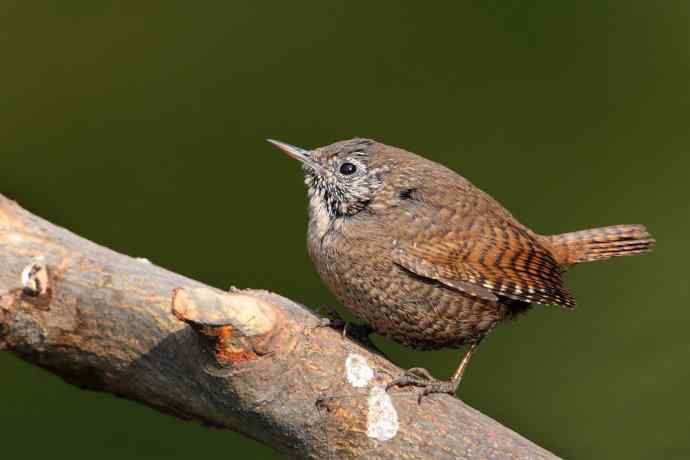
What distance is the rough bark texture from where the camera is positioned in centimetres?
200

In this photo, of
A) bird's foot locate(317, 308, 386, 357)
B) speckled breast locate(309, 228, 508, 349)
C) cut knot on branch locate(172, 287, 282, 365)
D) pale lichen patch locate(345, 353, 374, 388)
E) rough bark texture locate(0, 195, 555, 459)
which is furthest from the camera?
speckled breast locate(309, 228, 508, 349)

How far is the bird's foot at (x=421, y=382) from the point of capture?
2160 millimetres

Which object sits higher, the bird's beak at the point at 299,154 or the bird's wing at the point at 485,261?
the bird's beak at the point at 299,154

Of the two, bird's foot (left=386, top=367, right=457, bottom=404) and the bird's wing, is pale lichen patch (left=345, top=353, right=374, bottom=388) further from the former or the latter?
the bird's wing

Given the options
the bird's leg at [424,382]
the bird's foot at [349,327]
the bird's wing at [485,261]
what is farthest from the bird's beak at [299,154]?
the bird's leg at [424,382]

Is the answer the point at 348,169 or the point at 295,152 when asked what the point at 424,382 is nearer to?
the point at 348,169

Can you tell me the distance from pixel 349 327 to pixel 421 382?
34 centimetres

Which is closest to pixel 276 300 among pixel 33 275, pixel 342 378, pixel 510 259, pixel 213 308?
pixel 342 378

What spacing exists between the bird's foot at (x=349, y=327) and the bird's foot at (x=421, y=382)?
0.61 feet

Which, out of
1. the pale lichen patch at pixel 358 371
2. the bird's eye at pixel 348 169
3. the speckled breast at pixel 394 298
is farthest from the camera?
the bird's eye at pixel 348 169

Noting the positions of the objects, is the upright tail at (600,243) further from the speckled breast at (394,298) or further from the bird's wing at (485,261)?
the speckled breast at (394,298)

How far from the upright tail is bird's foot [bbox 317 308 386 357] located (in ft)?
2.83

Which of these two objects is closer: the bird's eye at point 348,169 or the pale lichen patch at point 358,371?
the pale lichen patch at point 358,371

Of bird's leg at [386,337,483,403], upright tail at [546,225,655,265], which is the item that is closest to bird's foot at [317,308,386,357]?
bird's leg at [386,337,483,403]
